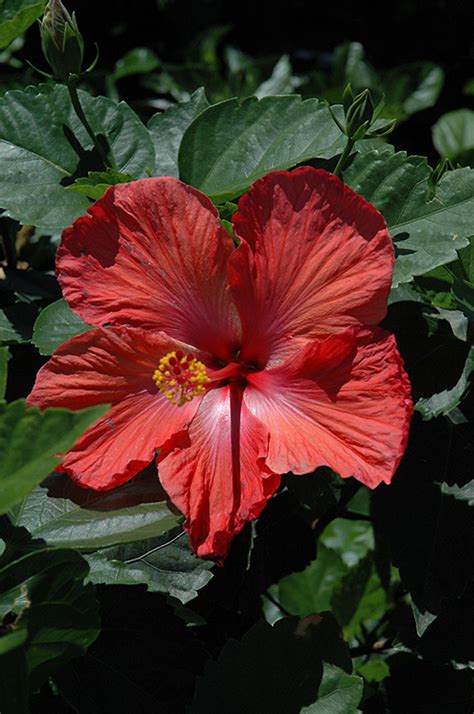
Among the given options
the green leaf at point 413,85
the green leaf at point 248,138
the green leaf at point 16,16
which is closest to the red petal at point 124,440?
the green leaf at point 248,138

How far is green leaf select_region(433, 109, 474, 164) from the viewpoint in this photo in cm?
265

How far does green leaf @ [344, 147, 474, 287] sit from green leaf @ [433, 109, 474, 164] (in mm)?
1405

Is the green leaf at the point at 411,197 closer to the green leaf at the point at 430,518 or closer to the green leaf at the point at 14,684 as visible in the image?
the green leaf at the point at 430,518

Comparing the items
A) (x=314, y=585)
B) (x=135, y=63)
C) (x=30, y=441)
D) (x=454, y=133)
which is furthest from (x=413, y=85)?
(x=30, y=441)

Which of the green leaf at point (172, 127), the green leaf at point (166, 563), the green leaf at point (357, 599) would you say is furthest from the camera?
the green leaf at point (357, 599)

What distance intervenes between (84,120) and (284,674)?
2.64ft

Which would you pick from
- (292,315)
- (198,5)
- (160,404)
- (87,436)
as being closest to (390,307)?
(292,315)

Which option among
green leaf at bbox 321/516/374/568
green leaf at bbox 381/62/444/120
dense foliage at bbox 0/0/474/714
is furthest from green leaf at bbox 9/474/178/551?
green leaf at bbox 381/62/444/120

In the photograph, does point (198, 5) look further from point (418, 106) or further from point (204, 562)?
point (204, 562)

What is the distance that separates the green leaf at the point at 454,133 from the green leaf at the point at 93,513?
173 centimetres

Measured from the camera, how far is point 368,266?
1.09 m

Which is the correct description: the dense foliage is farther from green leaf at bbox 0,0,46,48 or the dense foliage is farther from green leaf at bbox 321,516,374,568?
green leaf at bbox 321,516,374,568

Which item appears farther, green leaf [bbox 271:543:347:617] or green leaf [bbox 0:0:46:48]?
green leaf [bbox 271:543:347:617]

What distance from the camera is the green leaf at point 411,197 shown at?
1197 millimetres
